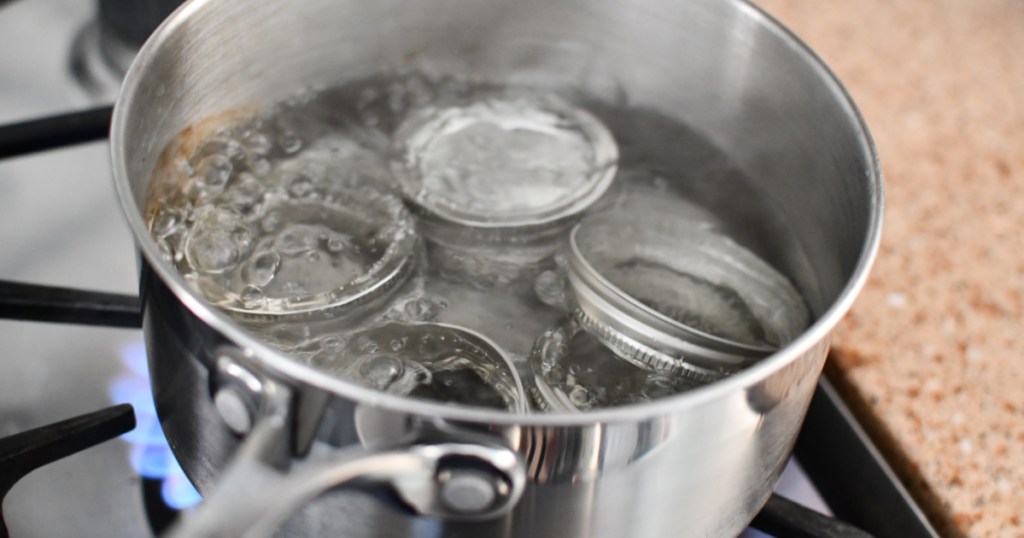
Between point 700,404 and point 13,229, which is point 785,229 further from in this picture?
point 13,229

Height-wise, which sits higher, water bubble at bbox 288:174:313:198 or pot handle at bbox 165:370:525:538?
pot handle at bbox 165:370:525:538

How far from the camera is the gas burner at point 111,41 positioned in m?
0.71

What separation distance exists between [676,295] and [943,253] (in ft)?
0.75

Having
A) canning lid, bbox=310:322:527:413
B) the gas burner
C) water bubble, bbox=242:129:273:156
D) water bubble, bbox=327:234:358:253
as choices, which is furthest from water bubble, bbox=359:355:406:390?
the gas burner

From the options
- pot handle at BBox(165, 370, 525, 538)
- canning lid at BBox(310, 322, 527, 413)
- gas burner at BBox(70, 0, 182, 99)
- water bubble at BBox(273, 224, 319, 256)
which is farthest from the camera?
gas burner at BBox(70, 0, 182, 99)

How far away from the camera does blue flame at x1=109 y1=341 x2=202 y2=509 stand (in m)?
0.54

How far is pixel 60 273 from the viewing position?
2.07 feet

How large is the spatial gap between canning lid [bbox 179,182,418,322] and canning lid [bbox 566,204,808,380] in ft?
0.36

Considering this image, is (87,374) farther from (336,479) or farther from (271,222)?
(336,479)

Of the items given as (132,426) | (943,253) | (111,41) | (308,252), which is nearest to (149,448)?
(132,426)

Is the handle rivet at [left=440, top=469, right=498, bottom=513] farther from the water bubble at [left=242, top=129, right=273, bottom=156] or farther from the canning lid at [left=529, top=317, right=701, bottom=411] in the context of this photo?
the water bubble at [left=242, top=129, right=273, bottom=156]

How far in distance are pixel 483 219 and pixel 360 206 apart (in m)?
0.08

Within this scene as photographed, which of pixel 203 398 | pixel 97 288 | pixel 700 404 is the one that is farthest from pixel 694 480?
pixel 97 288

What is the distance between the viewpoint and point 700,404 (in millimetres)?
342
